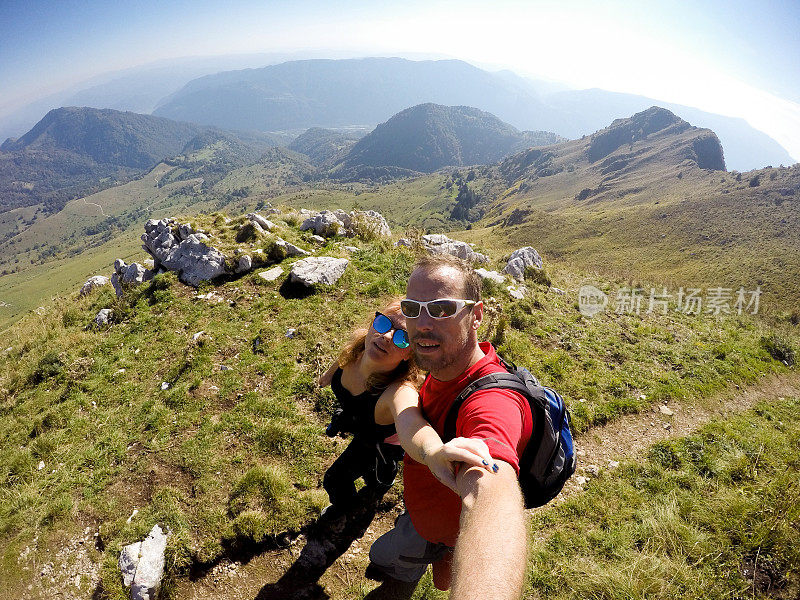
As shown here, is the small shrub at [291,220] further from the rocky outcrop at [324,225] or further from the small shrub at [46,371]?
the small shrub at [46,371]

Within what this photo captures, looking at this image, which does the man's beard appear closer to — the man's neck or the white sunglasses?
the man's neck

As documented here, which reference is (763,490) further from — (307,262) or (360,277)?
(307,262)

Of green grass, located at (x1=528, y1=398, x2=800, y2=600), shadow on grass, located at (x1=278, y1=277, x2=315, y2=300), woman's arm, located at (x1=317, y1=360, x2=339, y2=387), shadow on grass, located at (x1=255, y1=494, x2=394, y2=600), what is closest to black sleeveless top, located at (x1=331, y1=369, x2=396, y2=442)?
woman's arm, located at (x1=317, y1=360, x2=339, y2=387)

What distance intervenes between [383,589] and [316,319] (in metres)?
6.71

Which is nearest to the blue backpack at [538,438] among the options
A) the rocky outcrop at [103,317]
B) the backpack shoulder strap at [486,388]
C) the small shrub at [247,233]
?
the backpack shoulder strap at [486,388]

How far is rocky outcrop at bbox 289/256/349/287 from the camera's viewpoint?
37.2ft

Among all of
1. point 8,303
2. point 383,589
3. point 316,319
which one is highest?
point 316,319

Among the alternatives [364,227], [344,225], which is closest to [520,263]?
[364,227]

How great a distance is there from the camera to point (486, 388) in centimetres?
268

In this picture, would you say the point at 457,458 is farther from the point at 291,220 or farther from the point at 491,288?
the point at 291,220

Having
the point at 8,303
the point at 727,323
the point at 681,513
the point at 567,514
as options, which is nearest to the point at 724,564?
the point at 681,513

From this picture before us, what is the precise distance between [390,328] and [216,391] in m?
6.06

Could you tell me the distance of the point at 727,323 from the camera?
16062mm

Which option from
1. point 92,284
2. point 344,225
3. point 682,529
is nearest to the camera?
point 682,529
